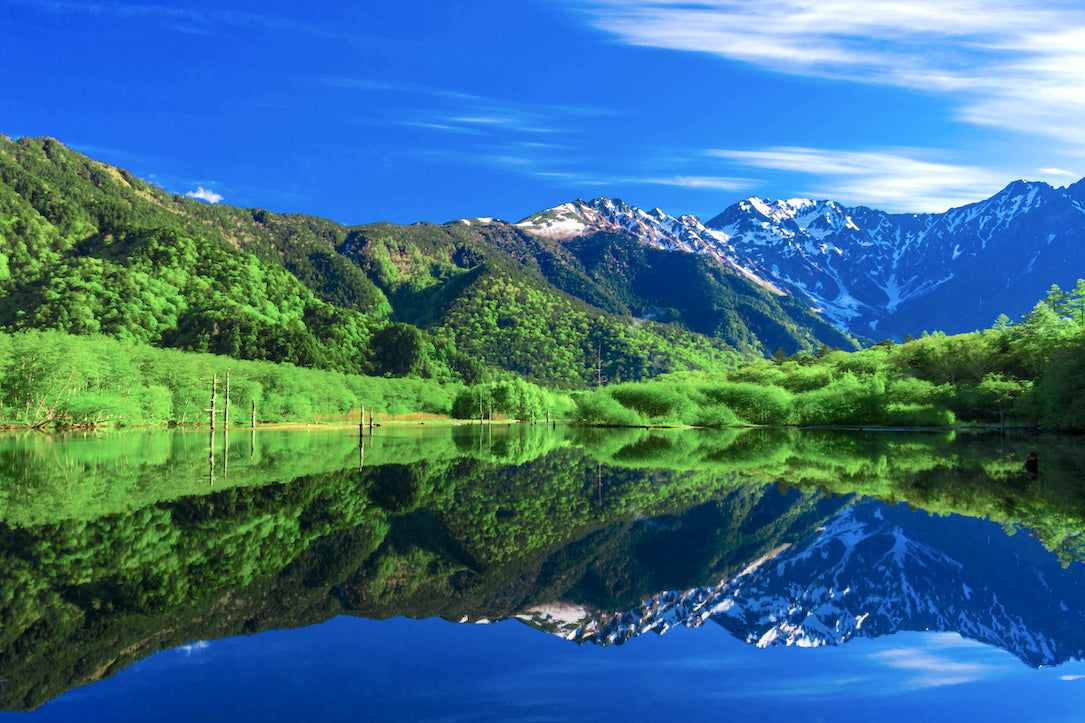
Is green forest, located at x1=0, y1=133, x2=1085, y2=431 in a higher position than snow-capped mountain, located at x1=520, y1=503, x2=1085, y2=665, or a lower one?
higher

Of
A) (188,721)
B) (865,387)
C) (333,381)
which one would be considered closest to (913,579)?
(188,721)

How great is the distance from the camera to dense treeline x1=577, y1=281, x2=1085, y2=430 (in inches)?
2478

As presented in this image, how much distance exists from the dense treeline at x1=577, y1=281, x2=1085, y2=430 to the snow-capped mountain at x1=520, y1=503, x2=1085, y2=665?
166ft

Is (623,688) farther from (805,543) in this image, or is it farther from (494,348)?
(494,348)

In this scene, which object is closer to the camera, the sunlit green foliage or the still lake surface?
the still lake surface

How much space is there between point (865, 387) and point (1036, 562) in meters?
60.0

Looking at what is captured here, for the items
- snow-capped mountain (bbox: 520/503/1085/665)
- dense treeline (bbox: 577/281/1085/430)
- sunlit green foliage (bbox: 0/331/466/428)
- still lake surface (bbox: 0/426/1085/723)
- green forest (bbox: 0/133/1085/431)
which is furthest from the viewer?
dense treeline (bbox: 577/281/1085/430)

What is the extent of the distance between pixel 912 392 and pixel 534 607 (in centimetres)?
6703

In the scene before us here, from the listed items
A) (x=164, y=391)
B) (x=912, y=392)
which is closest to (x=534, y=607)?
(x=912, y=392)

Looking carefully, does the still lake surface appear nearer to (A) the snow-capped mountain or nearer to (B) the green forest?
(A) the snow-capped mountain

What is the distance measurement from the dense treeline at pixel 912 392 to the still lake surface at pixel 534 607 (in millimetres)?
49893

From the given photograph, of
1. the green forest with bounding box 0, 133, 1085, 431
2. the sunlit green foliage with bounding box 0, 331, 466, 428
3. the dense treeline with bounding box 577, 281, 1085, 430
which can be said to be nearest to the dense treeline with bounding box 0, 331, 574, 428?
the sunlit green foliage with bounding box 0, 331, 466, 428

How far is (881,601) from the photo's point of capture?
346 inches

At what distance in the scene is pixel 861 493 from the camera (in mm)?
18406
